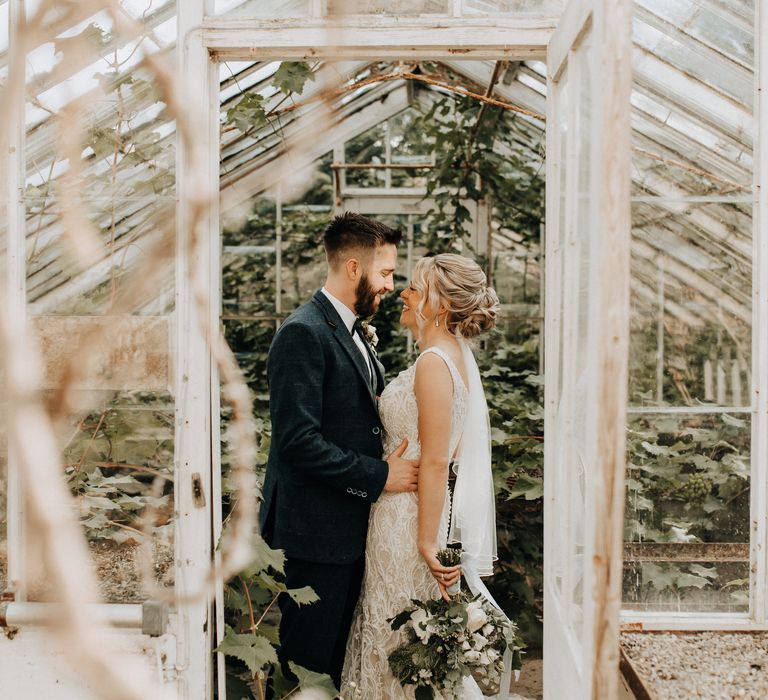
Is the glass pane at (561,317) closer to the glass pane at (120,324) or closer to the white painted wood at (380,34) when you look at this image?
the white painted wood at (380,34)

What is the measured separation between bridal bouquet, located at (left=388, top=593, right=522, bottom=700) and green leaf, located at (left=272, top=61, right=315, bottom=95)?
181 centimetres

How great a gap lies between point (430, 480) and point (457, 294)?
58cm

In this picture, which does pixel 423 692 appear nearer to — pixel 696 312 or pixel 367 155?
pixel 696 312

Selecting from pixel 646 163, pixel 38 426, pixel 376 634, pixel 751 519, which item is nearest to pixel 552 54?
pixel 646 163

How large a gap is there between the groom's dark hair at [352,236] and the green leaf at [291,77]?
59cm

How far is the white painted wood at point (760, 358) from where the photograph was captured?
2471 millimetres

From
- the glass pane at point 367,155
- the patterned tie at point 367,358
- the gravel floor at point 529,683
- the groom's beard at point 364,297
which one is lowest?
the gravel floor at point 529,683

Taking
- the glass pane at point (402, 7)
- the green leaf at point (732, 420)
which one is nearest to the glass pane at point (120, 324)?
the glass pane at point (402, 7)

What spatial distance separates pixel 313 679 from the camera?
234cm

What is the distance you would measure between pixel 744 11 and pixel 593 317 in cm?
144

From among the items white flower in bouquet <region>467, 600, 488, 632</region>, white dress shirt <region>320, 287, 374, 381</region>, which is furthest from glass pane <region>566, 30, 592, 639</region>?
white dress shirt <region>320, 287, 374, 381</region>

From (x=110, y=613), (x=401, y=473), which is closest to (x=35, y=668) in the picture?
(x=110, y=613)

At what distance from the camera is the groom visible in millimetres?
2428

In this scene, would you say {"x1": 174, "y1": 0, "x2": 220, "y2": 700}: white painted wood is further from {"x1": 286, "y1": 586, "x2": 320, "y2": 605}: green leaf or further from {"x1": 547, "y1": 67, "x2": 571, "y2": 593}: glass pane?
{"x1": 547, "y1": 67, "x2": 571, "y2": 593}: glass pane
